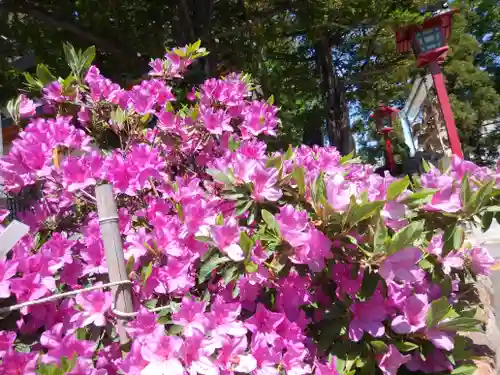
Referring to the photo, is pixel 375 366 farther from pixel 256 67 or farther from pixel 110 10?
pixel 110 10

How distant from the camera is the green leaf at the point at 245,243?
1.21 m

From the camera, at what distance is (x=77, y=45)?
475cm

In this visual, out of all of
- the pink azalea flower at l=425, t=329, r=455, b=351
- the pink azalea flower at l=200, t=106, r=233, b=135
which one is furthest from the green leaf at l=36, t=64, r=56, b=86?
the pink azalea flower at l=425, t=329, r=455, b=351

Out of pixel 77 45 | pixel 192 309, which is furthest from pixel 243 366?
pixel 77 45

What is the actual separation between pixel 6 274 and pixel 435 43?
682 cm

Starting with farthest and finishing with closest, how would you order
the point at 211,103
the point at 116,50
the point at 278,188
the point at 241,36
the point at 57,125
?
the point at 241,36
the point at 116,50
the point at 211,103
the point at 57,125
the point at 278,188

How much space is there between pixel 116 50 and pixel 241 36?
4.96 feet

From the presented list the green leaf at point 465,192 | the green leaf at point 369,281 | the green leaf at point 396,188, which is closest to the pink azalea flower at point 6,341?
the green leaf at point 369,281

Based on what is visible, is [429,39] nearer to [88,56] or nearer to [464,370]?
Result: [88,56]

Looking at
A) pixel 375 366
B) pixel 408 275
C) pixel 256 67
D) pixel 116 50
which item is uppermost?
pixel 116 50

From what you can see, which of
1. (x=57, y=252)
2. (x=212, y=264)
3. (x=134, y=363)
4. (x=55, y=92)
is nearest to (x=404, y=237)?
(x=212, y=264)

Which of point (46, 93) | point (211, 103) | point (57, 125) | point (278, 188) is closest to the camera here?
point (278, 188)

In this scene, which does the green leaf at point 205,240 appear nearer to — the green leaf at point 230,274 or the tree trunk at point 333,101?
the green leaf at point 230,274

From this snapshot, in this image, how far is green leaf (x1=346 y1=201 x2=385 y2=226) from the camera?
1.16 meters
